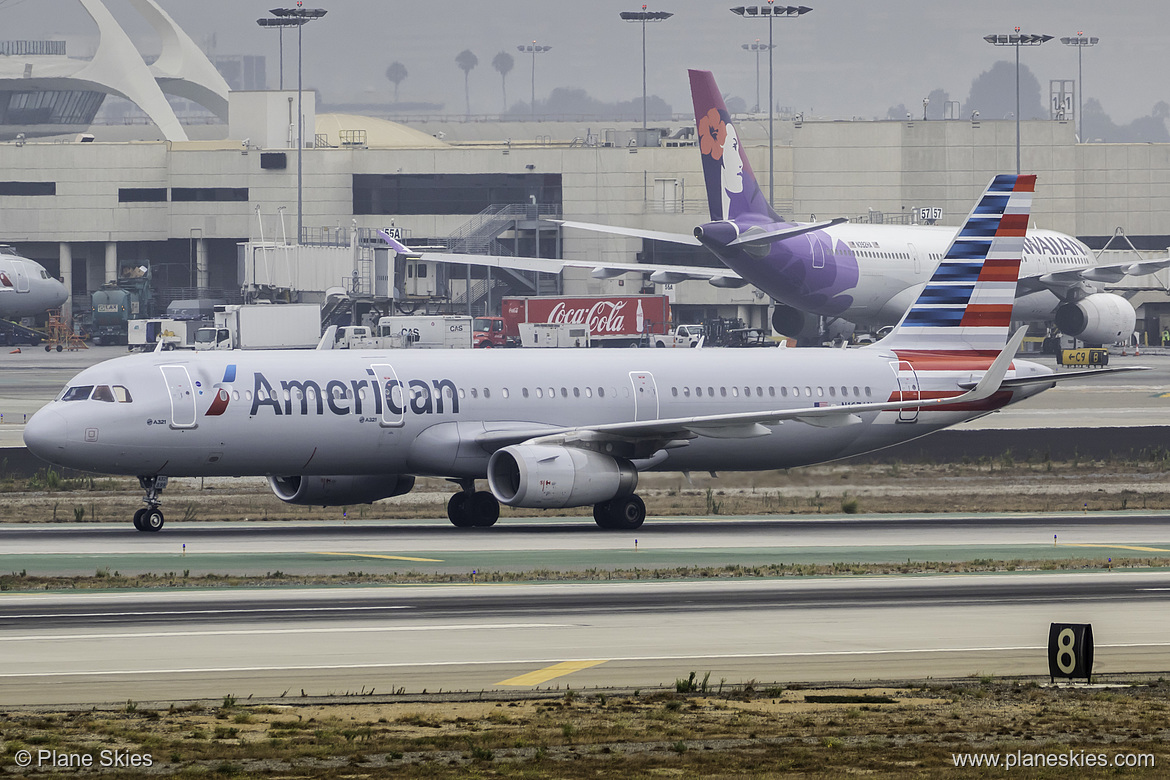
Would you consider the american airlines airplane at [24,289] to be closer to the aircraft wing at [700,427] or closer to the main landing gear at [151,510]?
the main landing gear at [151,510]

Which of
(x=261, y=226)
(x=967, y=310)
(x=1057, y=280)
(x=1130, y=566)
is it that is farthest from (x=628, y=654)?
(x=261, y=226)

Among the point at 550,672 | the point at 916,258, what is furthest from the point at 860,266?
the point at 550,672

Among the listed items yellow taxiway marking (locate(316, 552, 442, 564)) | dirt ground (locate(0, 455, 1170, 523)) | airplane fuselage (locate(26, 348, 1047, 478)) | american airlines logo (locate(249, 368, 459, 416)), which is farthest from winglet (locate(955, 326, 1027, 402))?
yellow taxiway marking (locate(316, 552, 442, 564))

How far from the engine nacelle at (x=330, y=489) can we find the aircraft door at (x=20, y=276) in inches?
3149

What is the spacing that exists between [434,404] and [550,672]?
64.3ft

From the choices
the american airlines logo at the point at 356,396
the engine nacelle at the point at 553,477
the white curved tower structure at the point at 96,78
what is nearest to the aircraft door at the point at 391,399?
the american airlines logo at the point at 356,396

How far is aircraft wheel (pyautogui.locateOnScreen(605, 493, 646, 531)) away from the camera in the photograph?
4072cm

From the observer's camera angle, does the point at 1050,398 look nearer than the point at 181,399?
No

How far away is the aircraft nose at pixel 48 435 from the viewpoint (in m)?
36.9

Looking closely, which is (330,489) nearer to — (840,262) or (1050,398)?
(1050,398)

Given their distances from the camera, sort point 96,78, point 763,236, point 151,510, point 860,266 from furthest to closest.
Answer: point 96,78, point 860,266, point 763,236, point 151,510

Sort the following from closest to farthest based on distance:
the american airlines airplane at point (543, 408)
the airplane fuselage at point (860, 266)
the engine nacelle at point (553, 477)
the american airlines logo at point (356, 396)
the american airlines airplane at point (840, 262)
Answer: the american airlines airplane at point (543, 408), the engine nacelle at point (553, 477), the american airlines logo at point (356, 396), the american airlines airplane at point (840, 262), the airplane fuselage at point (860, 266)

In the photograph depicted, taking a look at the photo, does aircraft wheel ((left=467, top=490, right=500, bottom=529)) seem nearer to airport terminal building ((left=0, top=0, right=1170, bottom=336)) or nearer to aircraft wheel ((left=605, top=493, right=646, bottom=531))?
aircraft wheel ((left=605, top=493, right=646, bottom=531))

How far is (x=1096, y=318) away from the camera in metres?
94.4
